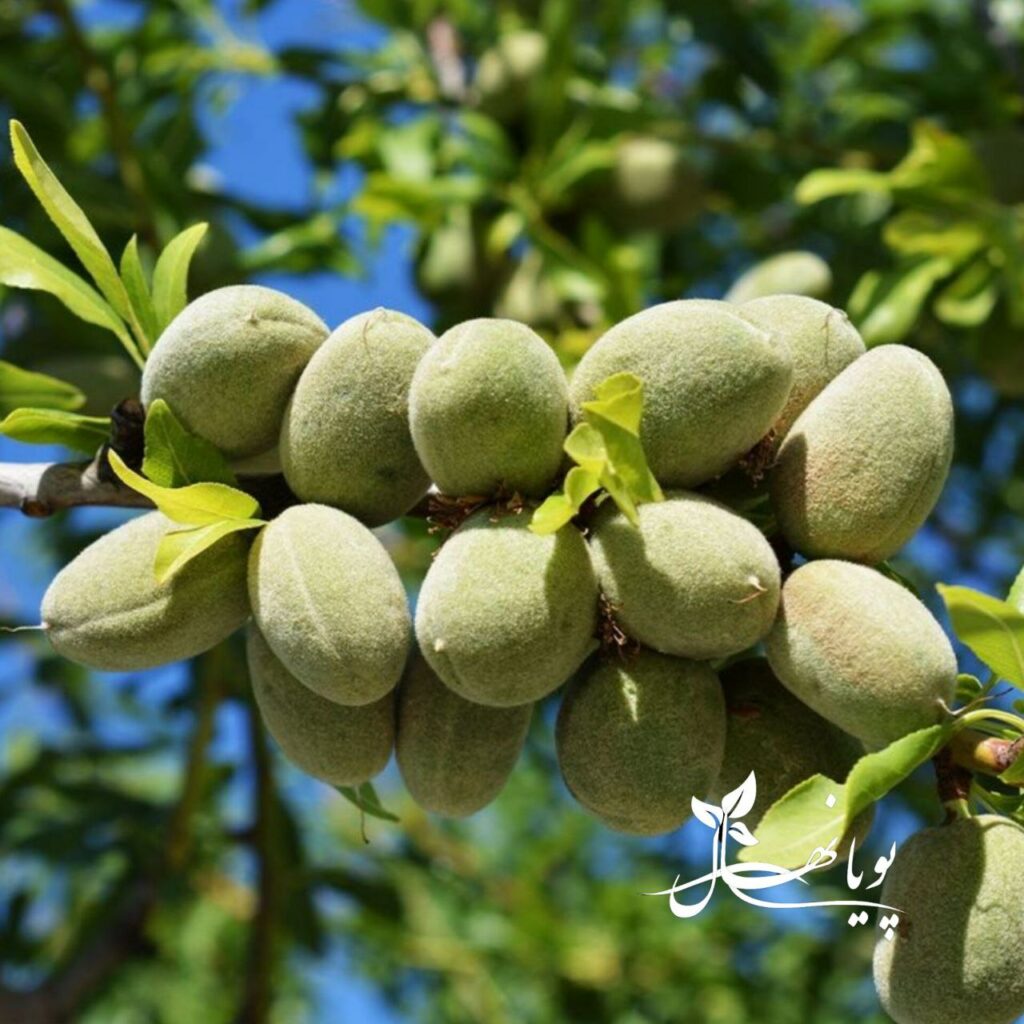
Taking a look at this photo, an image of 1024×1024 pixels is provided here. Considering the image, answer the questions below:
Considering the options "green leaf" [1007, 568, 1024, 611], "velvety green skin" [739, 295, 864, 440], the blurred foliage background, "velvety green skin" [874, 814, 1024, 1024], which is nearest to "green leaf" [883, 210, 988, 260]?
the blurred foliage background

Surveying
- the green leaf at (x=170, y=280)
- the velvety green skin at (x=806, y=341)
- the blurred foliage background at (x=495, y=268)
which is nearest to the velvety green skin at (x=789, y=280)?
the blurred foliage background at (x=495, y=268)

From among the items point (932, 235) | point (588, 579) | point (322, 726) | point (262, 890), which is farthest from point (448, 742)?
point (262, 890)

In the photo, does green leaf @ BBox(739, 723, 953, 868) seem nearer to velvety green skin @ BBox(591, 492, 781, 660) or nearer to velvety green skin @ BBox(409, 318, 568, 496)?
velvety green skin @ BBox(591, 492, 781, 660)

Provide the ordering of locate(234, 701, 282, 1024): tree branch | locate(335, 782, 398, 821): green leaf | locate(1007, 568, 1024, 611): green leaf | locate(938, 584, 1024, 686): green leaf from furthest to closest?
1. locate(234, 701, 282, 1024): tree branch
2. locate(335, 782, 398, 821): green leaf
3. locate(1007, 568, 1024, 611): green leaf
4. locate(938, 584, 1024, 686): green leaf

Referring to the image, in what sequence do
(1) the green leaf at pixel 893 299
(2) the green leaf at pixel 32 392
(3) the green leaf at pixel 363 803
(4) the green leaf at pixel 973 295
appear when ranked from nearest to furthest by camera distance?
1. (3) the green leaf at pixel 363 803
2. (2) the green leaf at pixel 32 392
3. (1) the green leaf at pixel 893 299
4. (4) the green leaf at pixel 973 295

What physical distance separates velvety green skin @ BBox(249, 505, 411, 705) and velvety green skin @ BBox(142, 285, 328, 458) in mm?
170

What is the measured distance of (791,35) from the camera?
4.10 meters

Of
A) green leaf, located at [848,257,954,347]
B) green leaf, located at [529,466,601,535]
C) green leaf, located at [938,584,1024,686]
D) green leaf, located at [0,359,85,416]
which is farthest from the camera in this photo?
green leaf, located at [848,257,954,347]

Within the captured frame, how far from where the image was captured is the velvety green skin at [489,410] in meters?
1.33

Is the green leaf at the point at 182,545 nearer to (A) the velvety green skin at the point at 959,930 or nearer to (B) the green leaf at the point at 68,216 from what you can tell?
(B) the green leaf at the point at 68,216

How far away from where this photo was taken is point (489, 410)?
133 centimetres

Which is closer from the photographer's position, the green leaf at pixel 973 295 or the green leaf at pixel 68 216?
the green leaf at pixel 68 216

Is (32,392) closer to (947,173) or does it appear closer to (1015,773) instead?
(1015,773)

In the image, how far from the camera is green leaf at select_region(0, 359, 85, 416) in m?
1.75
